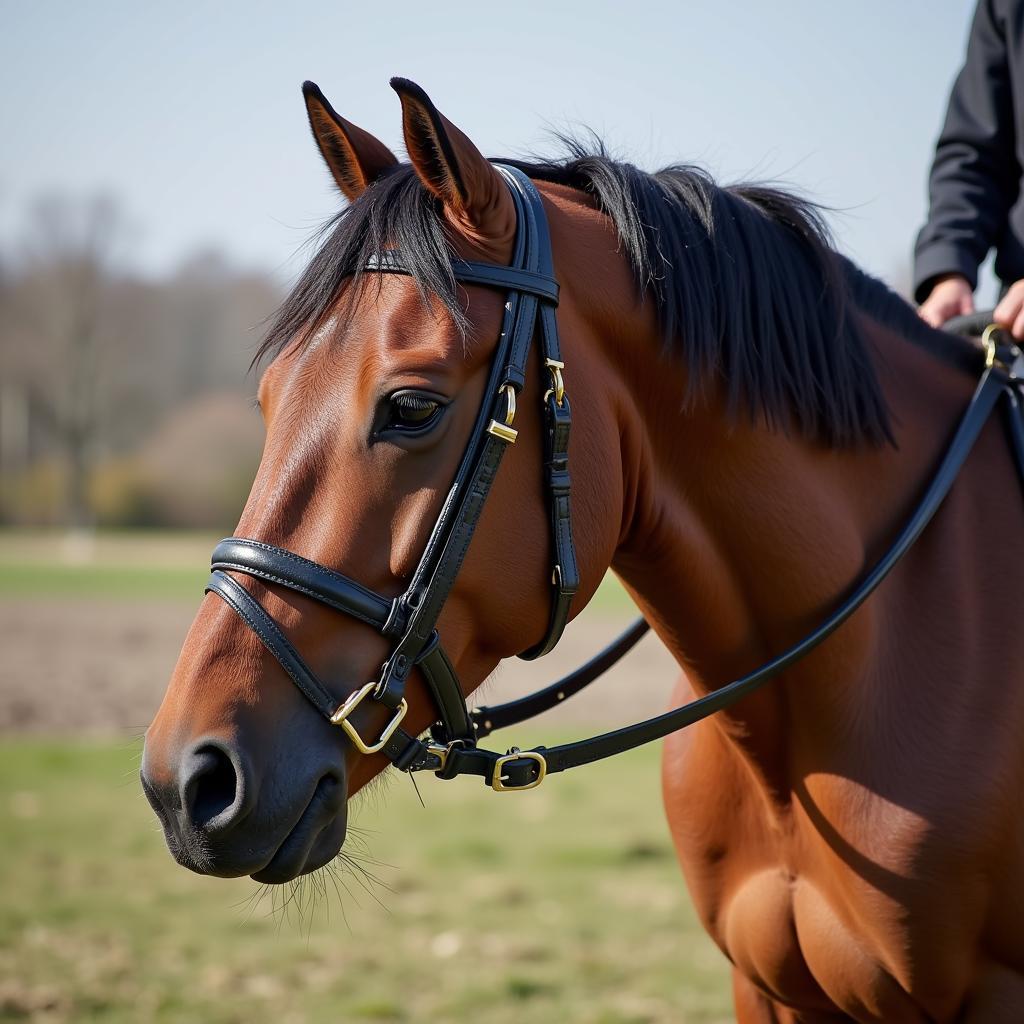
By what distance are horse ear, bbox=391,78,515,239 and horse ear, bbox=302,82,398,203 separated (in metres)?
0.25

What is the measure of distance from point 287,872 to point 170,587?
25723 millimetres

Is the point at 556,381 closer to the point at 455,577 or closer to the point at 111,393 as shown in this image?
the point at 455,577

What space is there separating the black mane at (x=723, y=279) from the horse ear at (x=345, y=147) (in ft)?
0.49

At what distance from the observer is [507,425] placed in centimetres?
198

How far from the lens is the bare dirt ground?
37.3 ft

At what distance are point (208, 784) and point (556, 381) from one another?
98 centimetres

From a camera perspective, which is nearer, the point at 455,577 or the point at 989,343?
the point at 455,577

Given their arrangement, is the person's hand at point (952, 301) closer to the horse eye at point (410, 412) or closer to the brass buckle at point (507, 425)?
the brass buckle at point (507, 425)

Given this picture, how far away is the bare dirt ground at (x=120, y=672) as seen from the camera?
1138 centimetres

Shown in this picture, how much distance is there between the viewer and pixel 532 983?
5.20 m

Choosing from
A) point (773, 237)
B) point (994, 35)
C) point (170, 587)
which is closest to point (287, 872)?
point (773, 237)

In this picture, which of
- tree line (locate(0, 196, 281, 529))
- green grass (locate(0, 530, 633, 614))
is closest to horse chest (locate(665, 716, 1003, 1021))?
green grass (locate(0, 530, 633, 614))

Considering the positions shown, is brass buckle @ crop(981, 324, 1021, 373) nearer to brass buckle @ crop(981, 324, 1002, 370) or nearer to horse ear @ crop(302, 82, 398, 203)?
brass buckle @ crop(981, 324, 1002, 370)

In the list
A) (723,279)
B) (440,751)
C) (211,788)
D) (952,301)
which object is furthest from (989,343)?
(211,788)
